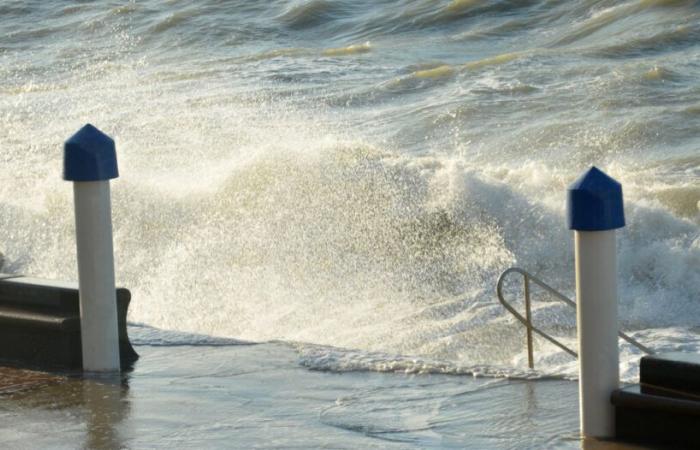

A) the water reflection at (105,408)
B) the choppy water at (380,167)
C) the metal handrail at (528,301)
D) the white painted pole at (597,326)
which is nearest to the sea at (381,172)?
the choppy water at (380,167)

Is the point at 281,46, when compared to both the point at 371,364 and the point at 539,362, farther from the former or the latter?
the point at 371,364

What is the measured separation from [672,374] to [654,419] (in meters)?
0.18

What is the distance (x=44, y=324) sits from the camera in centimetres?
641

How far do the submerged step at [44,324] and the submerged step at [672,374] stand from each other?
267 cm

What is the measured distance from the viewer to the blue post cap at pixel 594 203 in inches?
183

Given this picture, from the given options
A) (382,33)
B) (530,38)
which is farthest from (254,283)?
(382,33)

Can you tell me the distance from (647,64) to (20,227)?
911 cm

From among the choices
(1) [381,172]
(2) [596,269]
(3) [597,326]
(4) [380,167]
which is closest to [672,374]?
(3) [597,326]

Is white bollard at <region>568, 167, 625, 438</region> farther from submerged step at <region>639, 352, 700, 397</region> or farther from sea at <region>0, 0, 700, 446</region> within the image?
sea at <region>0, 0, 700, 446</region>

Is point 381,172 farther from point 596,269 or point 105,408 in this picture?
point 596,269

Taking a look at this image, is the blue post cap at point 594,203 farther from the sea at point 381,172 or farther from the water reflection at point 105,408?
the water reflection at point 105,408

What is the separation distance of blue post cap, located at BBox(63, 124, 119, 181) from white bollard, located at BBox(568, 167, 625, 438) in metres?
2.23

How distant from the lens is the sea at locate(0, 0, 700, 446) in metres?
10.4

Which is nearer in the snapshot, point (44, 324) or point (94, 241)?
point (94, 241)
